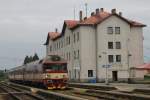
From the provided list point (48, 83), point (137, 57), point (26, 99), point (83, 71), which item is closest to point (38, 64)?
point (48, 83)

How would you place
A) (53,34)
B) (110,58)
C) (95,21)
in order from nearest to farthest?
(110,58) → (95,21) → (53,34)

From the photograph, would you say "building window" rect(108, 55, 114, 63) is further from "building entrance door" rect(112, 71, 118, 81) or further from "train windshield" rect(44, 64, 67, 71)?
"train windshield" rect(44, 64, 67, 71)

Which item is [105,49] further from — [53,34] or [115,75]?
[53,34]

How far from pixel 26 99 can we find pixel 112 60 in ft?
178

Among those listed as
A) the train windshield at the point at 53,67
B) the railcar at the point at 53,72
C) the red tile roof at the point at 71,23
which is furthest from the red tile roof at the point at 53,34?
the train windshield at the point at 53,67

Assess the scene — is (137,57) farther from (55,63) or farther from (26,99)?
(26,99)

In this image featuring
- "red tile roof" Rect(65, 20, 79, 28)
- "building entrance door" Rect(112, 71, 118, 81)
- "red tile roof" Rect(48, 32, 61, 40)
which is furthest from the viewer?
"red tile roof" Rect(48, 32, 61, 40)

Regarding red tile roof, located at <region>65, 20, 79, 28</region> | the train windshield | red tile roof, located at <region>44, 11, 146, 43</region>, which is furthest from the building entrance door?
the train windshield

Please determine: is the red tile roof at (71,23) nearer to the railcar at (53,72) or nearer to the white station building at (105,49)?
the white station building at (105,49)

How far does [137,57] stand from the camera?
8662cm

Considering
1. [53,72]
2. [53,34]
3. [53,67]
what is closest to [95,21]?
[53,34]

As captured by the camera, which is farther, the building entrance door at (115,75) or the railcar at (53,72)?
the building entrance door at (115,75)

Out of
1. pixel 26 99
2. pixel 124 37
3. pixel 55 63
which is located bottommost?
pixel 26 99

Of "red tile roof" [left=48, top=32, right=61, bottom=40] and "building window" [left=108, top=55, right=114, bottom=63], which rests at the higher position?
"red tile roof" [left=48, top=32, right=61, bottom=40]
